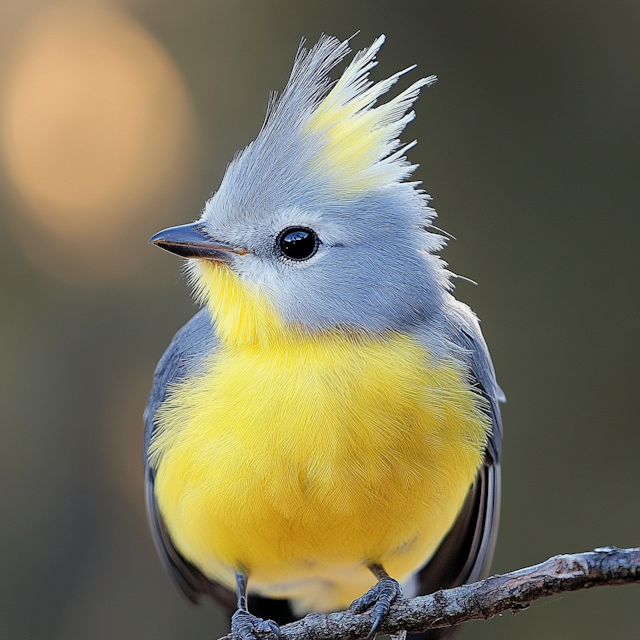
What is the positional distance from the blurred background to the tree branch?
8.16 ft

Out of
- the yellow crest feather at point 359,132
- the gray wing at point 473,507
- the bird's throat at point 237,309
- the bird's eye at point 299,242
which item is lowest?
the gray wing at point 473,507

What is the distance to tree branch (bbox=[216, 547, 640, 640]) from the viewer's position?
167 centimetres

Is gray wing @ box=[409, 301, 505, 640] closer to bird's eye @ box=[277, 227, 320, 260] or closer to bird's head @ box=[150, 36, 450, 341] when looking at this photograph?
bird's head @ box=[150, 36, 450, 341]

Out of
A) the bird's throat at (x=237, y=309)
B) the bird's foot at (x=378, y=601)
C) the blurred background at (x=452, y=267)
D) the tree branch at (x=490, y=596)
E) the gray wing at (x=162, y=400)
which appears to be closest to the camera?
the tree branch at (x=490, y=596)

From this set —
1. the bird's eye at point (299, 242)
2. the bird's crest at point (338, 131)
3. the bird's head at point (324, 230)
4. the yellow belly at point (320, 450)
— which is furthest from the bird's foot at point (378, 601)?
the bird's crest at point (338, 131)

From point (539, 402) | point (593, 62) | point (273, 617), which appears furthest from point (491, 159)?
point (273, 617)

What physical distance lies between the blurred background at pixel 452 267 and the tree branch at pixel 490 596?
8.16 ft

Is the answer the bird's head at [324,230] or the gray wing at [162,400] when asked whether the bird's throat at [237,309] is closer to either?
the bird's head at [324,230]

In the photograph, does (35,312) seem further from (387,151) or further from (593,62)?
(593,62)

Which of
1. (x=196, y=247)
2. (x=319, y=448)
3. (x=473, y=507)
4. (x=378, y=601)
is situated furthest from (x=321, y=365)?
(x=473, y=507)

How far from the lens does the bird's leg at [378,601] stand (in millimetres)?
2024

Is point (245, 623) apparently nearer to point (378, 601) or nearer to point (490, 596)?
point (378, 601)

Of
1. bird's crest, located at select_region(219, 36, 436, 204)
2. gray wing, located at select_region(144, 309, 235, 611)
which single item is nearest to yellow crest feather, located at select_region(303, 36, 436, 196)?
bird's crest, located at select_region(219, 36, 436, 204)

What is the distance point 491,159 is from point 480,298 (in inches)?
29.6
